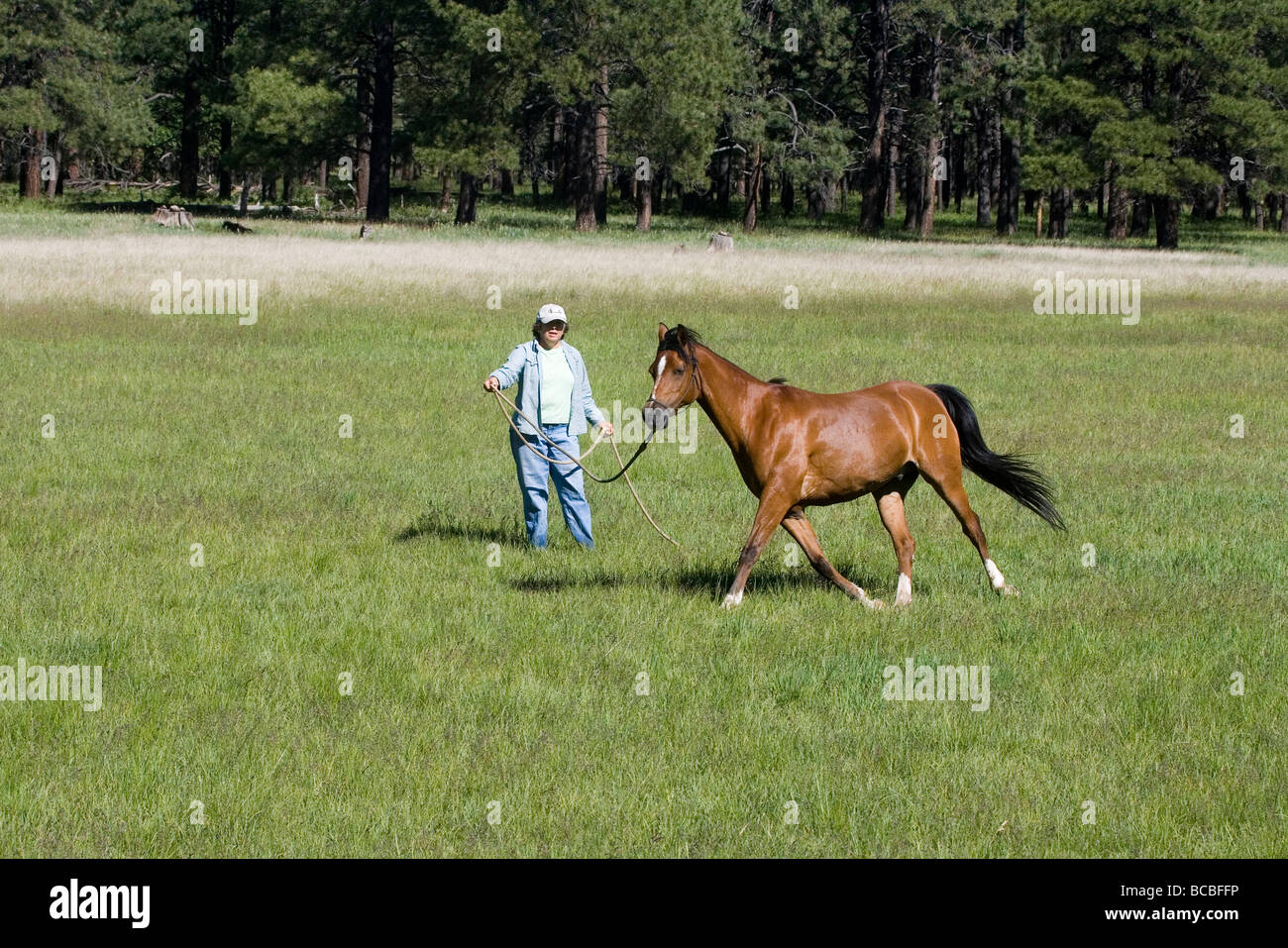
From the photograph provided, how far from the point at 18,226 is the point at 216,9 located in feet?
97.8

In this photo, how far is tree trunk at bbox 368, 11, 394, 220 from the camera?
61.4 m

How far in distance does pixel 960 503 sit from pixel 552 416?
11.2ft

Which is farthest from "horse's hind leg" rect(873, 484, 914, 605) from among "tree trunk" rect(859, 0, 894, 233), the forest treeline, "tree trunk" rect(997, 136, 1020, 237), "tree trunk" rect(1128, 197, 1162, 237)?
"tree trunk" rect(1128, 197, 1162, 237)

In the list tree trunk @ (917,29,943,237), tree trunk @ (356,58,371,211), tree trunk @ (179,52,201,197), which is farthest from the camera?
tree trunk @ (179,52,201,197)

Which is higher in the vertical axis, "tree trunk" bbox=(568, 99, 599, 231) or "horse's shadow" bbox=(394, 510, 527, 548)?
"tree trunk" bbox=(568, 99, 599, 231)

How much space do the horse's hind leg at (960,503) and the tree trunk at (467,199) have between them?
167ft

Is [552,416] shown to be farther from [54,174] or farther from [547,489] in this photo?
[54,174]

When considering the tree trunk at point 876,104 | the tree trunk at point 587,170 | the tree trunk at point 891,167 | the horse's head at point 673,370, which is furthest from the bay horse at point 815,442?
the tree trunk at point 891,167

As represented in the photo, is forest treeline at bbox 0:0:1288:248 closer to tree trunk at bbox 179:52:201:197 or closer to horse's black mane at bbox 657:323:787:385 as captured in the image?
tree trunk at bbox 179:52:201:197

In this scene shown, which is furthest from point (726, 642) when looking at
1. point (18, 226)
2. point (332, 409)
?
point (18, 226)

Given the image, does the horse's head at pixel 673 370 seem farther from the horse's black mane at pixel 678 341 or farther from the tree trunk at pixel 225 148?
the tree trunk at pixel 225 148

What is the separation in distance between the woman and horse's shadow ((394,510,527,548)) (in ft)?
1.41

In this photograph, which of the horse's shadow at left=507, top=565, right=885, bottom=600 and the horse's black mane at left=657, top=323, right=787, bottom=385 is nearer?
the horse's black mane at left=657, top=323, right=787, bottom=385

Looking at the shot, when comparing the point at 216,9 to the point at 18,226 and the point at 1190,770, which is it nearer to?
the point at 18,226
